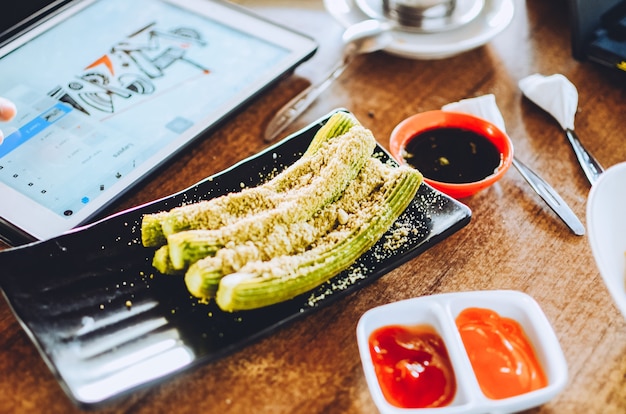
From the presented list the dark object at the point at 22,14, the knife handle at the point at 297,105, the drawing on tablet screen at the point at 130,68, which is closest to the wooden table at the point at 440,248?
the knife handle at the point at 297,105

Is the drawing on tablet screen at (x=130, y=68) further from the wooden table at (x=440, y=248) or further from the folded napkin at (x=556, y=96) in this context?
the folded napkin at (x=556, y=96)

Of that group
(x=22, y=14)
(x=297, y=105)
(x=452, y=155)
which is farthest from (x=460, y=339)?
(x=22, y=14)

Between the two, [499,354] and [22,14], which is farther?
[22,14]


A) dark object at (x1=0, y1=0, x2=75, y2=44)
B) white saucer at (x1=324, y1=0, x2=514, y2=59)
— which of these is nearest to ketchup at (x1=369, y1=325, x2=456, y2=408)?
white saucer at (x1=324, y1=0, x2=514, y2=59)

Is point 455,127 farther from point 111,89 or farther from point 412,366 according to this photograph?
point 111,89

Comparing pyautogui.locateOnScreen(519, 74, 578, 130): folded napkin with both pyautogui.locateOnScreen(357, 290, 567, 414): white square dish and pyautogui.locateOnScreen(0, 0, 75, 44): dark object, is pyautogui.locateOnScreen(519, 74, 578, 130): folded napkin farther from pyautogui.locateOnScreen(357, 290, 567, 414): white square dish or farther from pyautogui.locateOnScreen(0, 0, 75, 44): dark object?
pyautogui.locateOnScreen(0, 0, 75, 44): dark object
